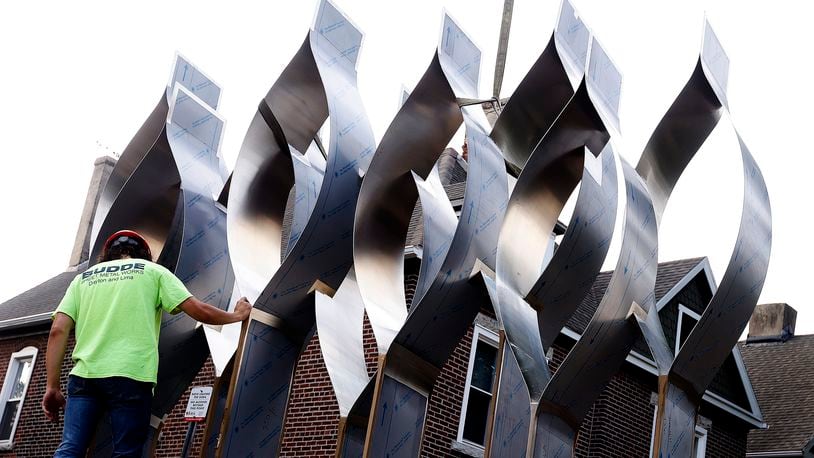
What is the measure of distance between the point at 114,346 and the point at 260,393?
8.78 ft

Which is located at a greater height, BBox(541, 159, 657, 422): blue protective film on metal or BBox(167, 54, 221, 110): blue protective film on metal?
BBox(167, 54, 221, 110): blue protective film on metal

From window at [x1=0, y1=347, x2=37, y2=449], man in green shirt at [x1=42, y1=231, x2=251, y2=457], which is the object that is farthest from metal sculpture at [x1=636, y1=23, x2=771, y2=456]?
window at [x1=0, y1=347, x2=37, y2=449]

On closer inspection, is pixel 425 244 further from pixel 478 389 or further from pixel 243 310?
pixel 478 389

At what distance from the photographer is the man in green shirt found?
4.68m

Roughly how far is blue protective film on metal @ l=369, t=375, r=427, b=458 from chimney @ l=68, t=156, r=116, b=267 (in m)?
17.9

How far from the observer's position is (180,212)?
8.45 metres

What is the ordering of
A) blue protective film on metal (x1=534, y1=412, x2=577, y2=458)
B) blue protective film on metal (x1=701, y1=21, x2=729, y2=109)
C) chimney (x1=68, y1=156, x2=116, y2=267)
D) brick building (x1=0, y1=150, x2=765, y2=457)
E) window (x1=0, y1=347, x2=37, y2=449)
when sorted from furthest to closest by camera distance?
chimney (x1=68, y1=156, x2=116, y2=267), window (x1=0, y1=347, x2=37, y2=449), brick building (x1=0, y1=150, x2=765, y2=457), blue protective film on metal (x1=701, y1=21, x2=729, y2=109), blue protective film on metal (x1=534, y1=412, x2=577, y2=458)

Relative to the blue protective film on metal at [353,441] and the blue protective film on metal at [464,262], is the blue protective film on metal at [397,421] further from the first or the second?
the blue protective film on metal at [353,441]

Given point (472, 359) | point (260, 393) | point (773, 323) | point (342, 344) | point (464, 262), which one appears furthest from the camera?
point (773, 323)

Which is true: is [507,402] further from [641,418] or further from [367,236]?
[641,418]

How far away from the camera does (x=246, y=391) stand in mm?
7230

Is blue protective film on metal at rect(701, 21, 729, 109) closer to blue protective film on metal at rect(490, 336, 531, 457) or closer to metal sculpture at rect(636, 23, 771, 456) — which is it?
metal sculpture at rect(636, 23, 771, 456)

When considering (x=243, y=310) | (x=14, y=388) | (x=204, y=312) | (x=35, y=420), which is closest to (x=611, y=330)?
(x=243, y=310)

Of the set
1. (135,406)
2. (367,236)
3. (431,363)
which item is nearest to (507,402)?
(431,363)
